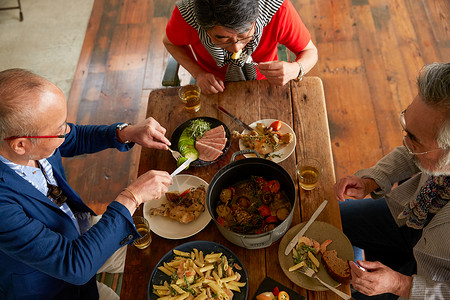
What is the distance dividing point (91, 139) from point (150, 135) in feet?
1.23

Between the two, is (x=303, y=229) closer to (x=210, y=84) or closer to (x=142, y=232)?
(x=142, y=232)

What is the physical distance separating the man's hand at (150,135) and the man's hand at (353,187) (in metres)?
0.89

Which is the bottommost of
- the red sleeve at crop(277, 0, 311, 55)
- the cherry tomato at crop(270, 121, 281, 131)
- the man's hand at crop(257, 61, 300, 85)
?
the cherry tomato at crop(270, 121, 281, 131)

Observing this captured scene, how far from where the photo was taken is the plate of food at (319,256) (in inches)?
56.2

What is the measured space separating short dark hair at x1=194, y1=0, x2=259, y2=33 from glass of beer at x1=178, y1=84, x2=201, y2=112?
1.35 feet

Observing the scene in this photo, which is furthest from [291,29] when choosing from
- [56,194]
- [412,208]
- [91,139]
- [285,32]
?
[56,194]

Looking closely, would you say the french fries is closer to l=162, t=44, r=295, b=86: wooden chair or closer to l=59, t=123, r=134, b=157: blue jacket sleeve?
l=59, t=123, r=134, b=157: blue jacket sleeve

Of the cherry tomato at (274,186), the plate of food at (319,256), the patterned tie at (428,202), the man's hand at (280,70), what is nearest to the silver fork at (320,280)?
the plate of food at (319,256)

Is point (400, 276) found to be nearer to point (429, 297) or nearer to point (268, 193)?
point (429, 297)

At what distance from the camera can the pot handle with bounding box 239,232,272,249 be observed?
1391 millimetres

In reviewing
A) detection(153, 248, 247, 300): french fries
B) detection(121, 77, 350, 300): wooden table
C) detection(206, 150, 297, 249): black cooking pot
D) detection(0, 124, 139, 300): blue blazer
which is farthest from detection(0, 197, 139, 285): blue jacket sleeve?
detection(206, 150, 297, 249): black cooking pot

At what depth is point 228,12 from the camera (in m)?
1.70

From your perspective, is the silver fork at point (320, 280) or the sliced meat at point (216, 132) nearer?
the silver fork at point (320, 280)

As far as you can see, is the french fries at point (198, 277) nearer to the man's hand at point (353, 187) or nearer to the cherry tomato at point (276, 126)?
the man's hand at point (353, 187)
